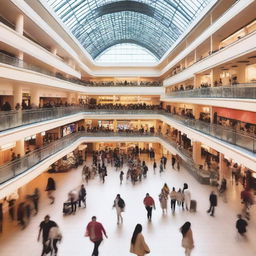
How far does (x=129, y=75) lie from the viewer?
44312mm

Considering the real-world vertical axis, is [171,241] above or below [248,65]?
below

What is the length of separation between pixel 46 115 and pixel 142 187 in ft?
29.2

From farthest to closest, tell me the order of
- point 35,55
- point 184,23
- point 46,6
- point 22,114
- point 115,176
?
point 184,23
point 115,176
point 46,6
point 35,55
point 22,114

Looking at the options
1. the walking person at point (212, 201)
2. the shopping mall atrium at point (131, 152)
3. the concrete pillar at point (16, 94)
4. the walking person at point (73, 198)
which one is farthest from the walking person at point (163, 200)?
the concrete pillar at point (16, 94)

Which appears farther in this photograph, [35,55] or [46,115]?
[46,115]

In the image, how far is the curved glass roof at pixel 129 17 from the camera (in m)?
28.2

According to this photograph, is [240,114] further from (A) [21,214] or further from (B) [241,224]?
(A) [21,214]

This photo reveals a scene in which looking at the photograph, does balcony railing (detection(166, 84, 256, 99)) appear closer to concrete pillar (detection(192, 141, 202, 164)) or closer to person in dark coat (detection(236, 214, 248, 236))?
concrete pillar (detection(192, 141, 202, 164))

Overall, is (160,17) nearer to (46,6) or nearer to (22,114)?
(46,6)

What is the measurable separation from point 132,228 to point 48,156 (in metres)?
8.36

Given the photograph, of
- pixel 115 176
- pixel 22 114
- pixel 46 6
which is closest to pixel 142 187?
pixel 115 176

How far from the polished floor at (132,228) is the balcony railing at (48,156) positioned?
268cm

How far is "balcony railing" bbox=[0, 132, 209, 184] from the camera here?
12311 millimetres

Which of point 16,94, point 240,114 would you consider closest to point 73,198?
point 16,94
